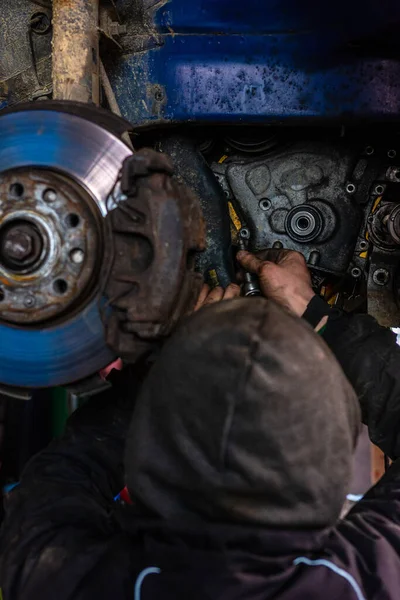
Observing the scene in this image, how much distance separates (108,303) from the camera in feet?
2.53

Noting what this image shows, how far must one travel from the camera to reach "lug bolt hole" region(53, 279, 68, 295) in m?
0.78

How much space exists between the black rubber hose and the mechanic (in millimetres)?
577

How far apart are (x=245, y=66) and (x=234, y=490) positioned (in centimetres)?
80

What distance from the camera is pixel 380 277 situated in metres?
1.18

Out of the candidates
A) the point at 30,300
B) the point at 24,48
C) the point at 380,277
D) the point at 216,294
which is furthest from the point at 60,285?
the point at 380,277

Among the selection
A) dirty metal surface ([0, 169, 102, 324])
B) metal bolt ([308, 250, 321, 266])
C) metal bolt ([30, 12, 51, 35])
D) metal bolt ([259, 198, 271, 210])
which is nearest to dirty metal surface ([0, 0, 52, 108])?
metal bolt ([30, 12, 51, 35])

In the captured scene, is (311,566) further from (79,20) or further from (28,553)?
(79,20)

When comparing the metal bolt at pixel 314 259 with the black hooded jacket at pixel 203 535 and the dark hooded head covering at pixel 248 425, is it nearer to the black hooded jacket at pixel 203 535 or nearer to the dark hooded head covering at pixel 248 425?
the black hooded jacket at pixel 203 535

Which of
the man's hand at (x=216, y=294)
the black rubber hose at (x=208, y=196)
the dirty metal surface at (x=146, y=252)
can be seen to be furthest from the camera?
the black rubber hose at (x=208, y=196)

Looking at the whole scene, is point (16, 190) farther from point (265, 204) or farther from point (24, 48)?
point (265, 204)

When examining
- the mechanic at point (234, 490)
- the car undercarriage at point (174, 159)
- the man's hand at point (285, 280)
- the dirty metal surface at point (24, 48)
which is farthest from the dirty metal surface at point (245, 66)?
the mechanic at point (234, 490)

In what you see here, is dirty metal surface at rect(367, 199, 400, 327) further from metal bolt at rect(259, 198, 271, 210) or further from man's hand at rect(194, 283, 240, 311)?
man's hand at rect(194, 283, 240, 311)

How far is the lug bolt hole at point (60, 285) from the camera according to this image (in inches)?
30.8

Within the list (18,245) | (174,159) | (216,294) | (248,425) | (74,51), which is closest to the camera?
(248,425)
